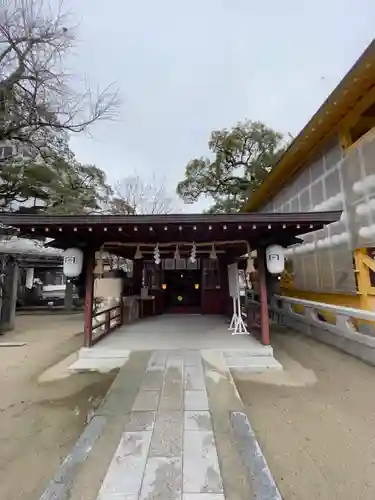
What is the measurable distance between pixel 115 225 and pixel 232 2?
9320 mm

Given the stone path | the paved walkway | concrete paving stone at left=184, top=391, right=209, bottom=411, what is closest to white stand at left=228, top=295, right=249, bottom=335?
the paved walkway

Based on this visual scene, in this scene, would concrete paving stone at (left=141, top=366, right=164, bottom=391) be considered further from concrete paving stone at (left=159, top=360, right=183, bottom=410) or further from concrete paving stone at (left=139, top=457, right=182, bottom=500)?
concrete paving stone at (left=139, top=457, right=182, bottom=500)

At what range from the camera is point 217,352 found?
4.83 meters

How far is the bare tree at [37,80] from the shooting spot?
857cm

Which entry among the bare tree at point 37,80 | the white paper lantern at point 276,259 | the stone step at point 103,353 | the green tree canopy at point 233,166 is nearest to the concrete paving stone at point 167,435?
the stone step at point 103,353

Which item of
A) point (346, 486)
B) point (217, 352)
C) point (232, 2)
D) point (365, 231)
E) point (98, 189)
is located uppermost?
point (232, 2)

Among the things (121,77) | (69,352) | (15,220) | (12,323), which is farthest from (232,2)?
(12,323)

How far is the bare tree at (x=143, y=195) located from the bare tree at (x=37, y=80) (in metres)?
9.75

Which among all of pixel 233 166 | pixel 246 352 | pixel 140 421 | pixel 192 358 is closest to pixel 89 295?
pixel 192 358

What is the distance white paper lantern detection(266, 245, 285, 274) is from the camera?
4.96 metres

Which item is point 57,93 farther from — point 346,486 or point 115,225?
point 346,486

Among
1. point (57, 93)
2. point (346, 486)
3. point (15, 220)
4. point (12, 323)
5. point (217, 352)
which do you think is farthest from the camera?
point (57, 93)

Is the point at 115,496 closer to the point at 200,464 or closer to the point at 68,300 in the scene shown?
the point at 200,464

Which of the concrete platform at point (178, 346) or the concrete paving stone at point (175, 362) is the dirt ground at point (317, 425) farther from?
the concrete paving stone at point (175, 362)
